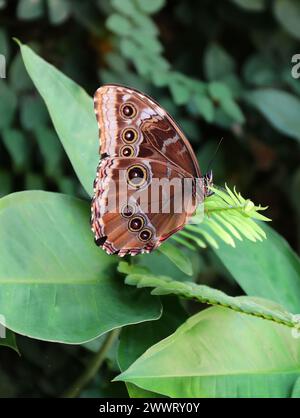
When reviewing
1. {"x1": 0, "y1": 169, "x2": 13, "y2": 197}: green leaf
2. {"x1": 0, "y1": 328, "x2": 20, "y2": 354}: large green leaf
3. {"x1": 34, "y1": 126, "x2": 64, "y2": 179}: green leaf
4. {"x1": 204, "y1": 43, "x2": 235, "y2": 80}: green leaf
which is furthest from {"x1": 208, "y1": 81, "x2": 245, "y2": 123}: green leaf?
{"x1": 0, "y1": 328, "x2": 20, "y2": 354}: large green leaf

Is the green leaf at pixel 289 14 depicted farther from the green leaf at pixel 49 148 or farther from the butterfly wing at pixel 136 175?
the butterfly wing at pixel 136 175

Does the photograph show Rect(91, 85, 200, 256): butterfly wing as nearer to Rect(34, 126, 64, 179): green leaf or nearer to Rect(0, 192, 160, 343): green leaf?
Rect(0, 192, 160, 343): green leaf

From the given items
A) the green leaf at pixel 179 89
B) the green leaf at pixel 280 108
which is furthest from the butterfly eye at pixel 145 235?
the green leaf at pixel 280 108

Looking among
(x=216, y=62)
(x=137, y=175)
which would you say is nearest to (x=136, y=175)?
(x=137, y=175)

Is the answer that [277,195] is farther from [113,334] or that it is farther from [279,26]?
[113,334]

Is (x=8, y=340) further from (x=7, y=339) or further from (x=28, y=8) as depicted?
(x=28, y=8)

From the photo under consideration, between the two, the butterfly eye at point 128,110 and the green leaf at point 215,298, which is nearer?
the green leaf at point 215,298
